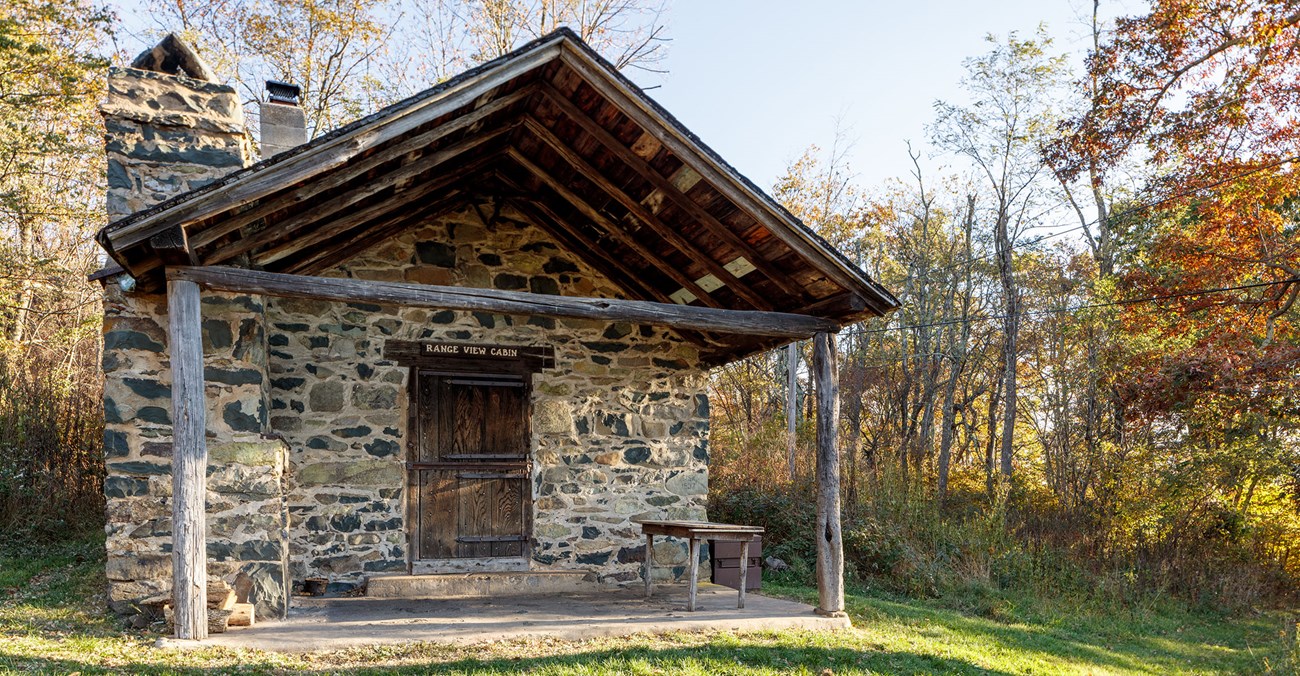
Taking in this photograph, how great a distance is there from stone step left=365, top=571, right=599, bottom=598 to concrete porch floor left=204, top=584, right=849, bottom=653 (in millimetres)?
152

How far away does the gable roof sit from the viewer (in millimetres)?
5246

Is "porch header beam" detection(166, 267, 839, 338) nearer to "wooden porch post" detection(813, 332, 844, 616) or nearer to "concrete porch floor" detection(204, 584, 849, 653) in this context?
"wooden porch post" detection(813, 332, 844, 616)

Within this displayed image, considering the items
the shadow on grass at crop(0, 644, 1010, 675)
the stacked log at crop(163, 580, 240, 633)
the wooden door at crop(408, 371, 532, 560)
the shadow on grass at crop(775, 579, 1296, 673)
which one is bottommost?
the shadow on grass at crop(775, 579, 1296, 673)

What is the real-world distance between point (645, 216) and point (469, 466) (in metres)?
2.73

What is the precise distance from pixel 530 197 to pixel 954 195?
43.1ft

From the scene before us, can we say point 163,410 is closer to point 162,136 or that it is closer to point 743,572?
point 162,136

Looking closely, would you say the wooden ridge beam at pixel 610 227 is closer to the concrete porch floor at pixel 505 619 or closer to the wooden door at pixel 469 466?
the wooden door at pixel 469 466

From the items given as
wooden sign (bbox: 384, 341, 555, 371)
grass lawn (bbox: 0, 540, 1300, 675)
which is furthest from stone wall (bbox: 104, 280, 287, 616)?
wooden sign (bbox: 384, 341, 555, 371)

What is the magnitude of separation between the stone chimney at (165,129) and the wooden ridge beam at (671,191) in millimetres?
2373

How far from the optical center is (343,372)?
7324 mm

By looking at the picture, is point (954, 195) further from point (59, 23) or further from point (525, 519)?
point (59, 23)

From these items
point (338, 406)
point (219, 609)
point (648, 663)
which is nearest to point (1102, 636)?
point (648, 663)

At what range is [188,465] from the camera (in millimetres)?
5168

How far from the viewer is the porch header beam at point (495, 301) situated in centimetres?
536
